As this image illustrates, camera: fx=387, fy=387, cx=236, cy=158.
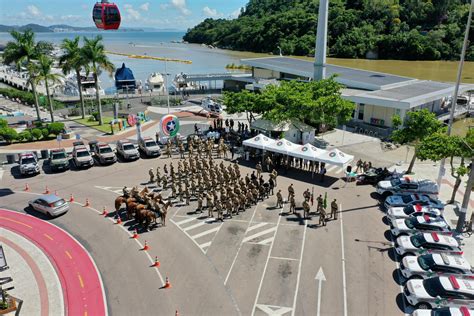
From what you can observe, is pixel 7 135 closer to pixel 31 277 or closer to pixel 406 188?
pixel 31 277

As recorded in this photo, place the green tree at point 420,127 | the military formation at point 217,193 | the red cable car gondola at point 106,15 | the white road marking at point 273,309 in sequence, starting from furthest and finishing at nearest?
the red cable car gondola at point 106,15, the green tree at point 420,127, the military formation at point 217,193, the white road marking at point 273,309

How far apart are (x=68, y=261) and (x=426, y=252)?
58.0 feet

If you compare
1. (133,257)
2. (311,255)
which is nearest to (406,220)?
(311,255)

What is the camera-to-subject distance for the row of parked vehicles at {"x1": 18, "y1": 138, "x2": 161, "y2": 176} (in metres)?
31.1

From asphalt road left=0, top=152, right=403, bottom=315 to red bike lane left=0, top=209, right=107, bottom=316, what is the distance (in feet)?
1.49

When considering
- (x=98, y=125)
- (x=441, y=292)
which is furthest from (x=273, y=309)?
(x=98, y=125)

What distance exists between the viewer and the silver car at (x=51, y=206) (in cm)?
2361

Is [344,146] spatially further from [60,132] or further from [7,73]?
[7,73]

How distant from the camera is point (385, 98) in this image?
1657 inches

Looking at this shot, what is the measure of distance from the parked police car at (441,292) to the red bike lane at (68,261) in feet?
41.7

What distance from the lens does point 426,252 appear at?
1883 centimetres

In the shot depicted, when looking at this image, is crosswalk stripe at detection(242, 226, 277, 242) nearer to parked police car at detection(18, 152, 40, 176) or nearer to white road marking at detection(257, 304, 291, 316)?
white road marking at detection(257, 304, 291, 316)

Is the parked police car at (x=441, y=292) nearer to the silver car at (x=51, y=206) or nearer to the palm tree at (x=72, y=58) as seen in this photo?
the silver car at (x=51, y=206)

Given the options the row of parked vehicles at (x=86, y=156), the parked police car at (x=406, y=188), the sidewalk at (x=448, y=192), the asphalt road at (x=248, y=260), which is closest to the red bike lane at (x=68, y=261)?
the asphalt road at (x=248, y=260)
